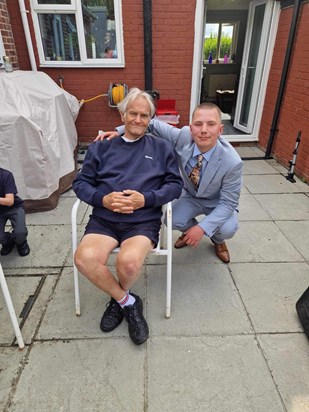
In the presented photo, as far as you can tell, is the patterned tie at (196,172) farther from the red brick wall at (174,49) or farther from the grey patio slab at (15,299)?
the red brick wall at (174,49)

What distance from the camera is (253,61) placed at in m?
4.68

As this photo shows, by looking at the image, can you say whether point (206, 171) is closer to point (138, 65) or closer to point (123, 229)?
point (123, 229)

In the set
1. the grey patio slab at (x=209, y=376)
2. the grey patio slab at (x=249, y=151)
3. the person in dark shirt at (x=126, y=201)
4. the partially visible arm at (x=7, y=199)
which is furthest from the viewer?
the grey patio slab at (x=249, y=151)

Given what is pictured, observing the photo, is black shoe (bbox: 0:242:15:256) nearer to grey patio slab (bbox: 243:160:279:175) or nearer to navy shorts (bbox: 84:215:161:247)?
navy shorts (bbox: 84:215:161:247)

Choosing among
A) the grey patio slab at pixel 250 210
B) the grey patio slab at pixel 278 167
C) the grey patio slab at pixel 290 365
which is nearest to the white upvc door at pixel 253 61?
the grey patio slab at pixel 278 167

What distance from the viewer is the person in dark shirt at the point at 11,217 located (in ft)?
6.49

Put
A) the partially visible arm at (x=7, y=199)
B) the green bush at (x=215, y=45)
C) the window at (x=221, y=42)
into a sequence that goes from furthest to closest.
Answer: the green bush at (x=215, y=45) → the window at (x=221, y=42) → the partially visible arm at (x=7, y=199)

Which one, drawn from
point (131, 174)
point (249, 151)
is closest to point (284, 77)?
point (249, 151)

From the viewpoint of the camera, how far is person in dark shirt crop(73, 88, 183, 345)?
1.53m

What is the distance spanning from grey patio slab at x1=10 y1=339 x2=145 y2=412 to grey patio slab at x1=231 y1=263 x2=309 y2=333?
2.51ft

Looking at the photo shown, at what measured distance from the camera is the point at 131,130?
171cm

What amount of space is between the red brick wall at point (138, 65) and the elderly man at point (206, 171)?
267 centimetres

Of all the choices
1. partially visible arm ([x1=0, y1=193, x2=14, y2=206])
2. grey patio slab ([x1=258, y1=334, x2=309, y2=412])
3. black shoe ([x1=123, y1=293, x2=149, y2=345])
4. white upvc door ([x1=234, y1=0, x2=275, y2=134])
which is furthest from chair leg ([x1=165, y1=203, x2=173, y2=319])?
white upvc door ([x1=234, y1=0, x2=275, y2=134])

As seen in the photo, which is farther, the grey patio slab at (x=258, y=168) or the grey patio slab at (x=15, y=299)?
the grey patio slab at (x=258, y=168)
